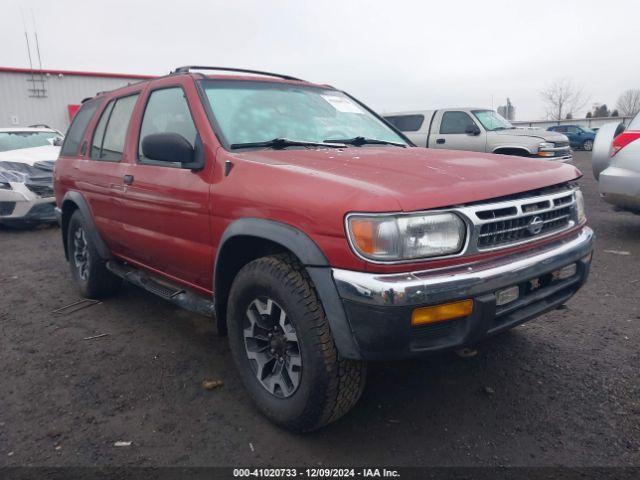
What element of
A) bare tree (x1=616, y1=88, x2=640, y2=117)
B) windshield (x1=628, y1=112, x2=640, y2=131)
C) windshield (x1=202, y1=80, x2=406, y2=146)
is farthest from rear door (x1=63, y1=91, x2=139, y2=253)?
bare tree (x1=616, y1=88, x2=640, y2=117)

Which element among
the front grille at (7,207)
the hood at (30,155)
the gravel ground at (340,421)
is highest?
the hood at (30,155)

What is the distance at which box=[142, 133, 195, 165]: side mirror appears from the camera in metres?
2.73

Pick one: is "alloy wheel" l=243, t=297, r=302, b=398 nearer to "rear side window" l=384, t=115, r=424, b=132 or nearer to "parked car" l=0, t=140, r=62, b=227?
"parked car" l=0, t=140, r=62, b=227

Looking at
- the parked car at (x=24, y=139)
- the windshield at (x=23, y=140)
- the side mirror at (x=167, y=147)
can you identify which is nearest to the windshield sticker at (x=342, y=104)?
the side mirror at (x=167, y=147)

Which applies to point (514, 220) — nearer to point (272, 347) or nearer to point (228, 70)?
point (272, 347)

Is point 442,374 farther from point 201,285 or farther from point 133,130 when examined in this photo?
point 133,130

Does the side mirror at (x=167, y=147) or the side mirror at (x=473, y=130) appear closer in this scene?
the side mirror at (x=167, y=147)

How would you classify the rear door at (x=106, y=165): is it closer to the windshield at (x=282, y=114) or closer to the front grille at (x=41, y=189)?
the windshield at (x=282, y=114)

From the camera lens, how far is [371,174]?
2.28m

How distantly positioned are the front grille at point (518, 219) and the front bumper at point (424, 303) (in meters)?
0.10

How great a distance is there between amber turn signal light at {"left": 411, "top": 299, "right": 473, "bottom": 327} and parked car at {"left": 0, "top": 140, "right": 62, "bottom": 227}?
7505mm

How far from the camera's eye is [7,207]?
24.8 ft

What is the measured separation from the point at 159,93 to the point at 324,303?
2.24 metres

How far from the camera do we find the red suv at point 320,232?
2.01m
